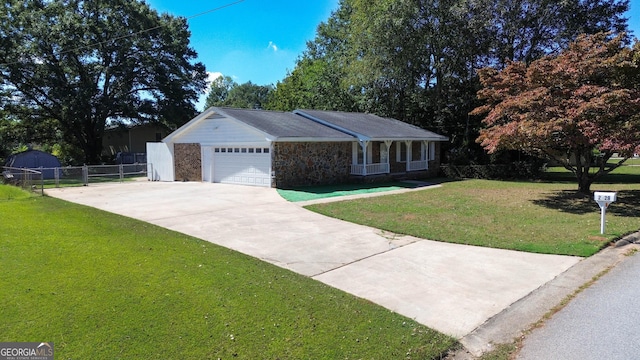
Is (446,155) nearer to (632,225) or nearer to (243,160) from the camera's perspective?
(243,160)

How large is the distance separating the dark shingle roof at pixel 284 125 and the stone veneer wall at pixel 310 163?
49 cm

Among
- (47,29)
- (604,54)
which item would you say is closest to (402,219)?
(604,54)

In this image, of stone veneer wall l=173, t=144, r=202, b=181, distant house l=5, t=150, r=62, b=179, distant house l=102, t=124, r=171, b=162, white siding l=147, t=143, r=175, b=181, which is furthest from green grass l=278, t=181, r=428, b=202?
distant house l=102, t=124, r=171, b=162

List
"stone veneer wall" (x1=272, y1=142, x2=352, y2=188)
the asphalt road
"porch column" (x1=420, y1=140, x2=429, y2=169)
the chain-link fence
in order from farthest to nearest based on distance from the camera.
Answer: "porch column" (x1=420, y1=140, x2=429, y2=169)
the chain-link fence
"stone veneer wall" (x1=272, y1=142, x2=352, y2=188)
the asphalt road

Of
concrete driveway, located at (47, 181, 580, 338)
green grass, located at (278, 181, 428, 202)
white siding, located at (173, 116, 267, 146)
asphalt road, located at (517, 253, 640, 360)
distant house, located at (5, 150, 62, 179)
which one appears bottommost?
asphalt road, located at (517, 253, 640, 360)

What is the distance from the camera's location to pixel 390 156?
932 inches

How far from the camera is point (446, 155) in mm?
27344

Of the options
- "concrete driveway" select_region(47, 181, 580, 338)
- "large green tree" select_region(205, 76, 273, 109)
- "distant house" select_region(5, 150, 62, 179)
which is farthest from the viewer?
"large green tree" select_region(205, 76, 273, 109)

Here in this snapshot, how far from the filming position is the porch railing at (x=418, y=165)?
24094 millimetres

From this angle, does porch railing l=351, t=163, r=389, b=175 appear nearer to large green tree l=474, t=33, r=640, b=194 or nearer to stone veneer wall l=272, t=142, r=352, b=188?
stone veneer wall l=272, t=142, r=352, b=188

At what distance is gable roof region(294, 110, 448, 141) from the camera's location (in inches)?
821

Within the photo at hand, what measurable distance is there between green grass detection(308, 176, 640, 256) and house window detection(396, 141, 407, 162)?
757 centimetres

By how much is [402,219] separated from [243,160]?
1049cm

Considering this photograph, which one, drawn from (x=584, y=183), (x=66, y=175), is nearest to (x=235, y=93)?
(x=66, y=175)
